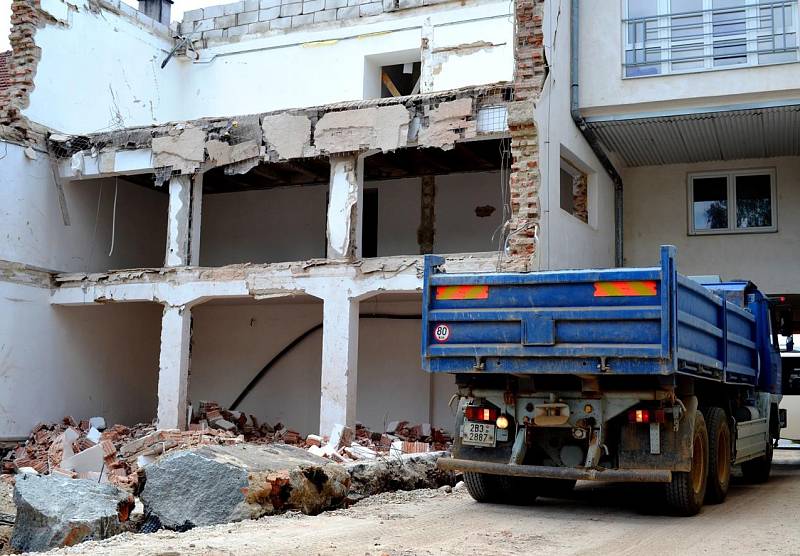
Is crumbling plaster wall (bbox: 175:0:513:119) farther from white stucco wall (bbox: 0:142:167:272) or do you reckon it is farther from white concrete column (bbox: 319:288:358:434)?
white concrete column (bbox: 319:288:358:434)

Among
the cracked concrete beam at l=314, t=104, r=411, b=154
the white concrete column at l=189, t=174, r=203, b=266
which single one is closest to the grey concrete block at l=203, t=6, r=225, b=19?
the white concrete column at l=189, t=174, r=203, b=266

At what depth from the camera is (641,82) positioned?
1527 centimetres

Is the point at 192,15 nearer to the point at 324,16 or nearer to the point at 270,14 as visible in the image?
the point at 270,14

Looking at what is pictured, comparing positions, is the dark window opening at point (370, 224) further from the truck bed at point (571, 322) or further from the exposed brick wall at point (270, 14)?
the truck bed at point (571, 322)

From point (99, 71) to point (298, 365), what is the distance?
791cm

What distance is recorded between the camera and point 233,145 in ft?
53.1

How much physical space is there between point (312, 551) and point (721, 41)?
1214 cm

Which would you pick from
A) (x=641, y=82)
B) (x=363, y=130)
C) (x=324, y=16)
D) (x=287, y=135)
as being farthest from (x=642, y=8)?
(x=324, y=16)

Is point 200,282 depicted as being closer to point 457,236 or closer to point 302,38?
point 457,236

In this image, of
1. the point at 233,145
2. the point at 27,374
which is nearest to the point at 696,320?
the point at 233,145

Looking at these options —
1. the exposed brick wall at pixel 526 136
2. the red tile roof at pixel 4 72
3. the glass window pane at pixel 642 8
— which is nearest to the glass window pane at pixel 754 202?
the glass window pane at pixel 642 8

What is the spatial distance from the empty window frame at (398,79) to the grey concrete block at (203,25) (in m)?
4.63

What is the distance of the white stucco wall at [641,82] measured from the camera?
14531 millimetres

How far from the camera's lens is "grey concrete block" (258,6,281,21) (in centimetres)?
2102
